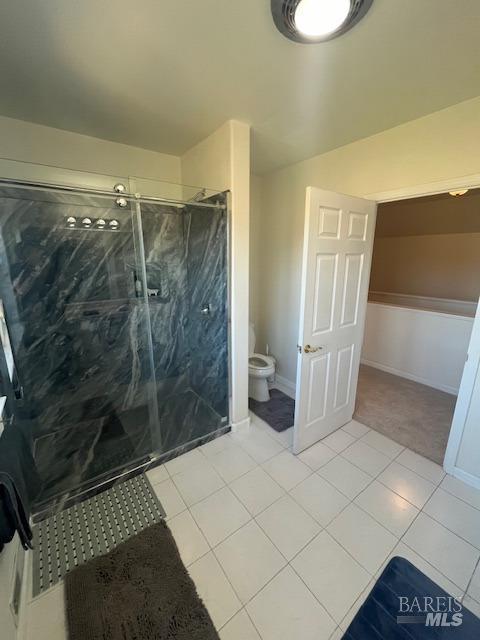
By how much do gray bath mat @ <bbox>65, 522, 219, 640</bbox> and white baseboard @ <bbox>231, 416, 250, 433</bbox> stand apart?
39.7 inches

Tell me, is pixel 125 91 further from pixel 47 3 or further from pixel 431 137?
pixel 431 137

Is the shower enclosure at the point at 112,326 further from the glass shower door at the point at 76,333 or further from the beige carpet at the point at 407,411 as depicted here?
the beige carpet at the point at 407,411

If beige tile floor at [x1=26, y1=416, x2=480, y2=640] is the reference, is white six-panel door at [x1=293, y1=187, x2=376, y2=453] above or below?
above

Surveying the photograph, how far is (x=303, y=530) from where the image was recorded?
4.90 feet

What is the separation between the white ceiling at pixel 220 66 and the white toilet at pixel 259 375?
207cm

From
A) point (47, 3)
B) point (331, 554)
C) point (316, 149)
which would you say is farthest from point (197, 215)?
point (331, 554)

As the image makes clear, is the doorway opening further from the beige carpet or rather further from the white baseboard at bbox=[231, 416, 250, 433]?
the white baseboard at bbox=[231, 416, 250, 433]

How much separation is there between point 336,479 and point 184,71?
8.72 ft

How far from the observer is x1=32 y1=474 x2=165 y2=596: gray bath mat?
1313 mm

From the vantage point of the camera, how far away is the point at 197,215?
2.28m

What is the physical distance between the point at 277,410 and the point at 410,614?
1.60 m

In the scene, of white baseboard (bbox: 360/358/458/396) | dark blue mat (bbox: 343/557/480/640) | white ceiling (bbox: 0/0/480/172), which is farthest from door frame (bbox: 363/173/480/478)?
white baseboard (bbox: 360/358/458/396)

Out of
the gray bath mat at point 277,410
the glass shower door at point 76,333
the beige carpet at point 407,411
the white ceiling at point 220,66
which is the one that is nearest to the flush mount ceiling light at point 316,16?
the white ceiling at point 220,66

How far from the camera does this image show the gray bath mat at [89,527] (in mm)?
1313
